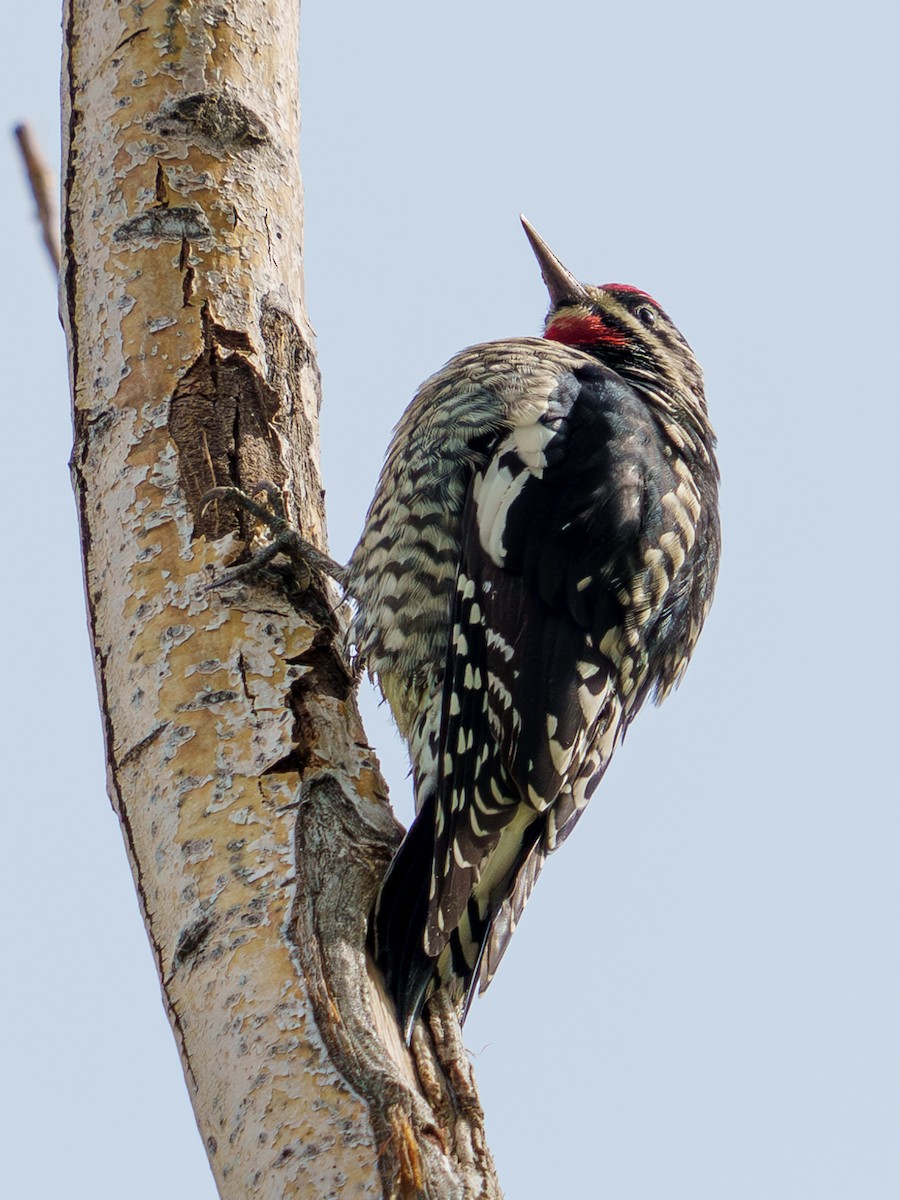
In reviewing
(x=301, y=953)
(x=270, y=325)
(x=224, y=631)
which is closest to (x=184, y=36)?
(x=270, y=325)

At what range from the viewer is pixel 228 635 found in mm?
2486

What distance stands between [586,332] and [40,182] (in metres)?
2.18

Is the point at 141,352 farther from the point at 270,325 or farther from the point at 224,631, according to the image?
the point at 224,631

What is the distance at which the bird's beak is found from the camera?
15.2 feet

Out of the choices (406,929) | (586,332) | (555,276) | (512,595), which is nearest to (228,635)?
(406,929)

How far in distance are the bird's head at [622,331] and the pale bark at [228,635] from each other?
147 centimetres

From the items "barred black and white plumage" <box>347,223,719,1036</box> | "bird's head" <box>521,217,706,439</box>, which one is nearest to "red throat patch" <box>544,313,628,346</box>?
"bird's head" <box>521,217,706,439</box>

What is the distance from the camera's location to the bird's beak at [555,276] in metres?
4.62

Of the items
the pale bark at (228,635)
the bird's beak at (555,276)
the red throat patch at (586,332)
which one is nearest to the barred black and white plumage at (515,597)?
the pale bark at (228,635)

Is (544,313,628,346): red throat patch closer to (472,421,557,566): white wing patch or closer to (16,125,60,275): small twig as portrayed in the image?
(472,421,557,566): white wing patch

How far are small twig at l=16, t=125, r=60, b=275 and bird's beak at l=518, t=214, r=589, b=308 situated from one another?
2.23 m

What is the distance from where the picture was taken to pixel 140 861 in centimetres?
227

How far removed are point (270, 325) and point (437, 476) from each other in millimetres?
630

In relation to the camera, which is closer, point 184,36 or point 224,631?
point 224,631
